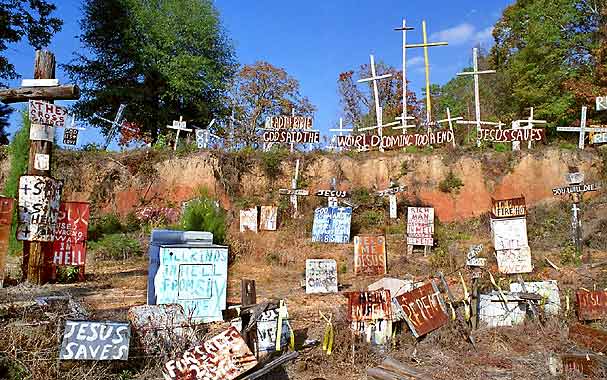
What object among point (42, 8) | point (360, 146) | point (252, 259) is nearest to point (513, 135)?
point (360, 146)

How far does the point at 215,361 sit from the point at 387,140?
17.9 meters

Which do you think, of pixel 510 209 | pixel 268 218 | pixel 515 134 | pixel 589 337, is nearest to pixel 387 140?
pixel 515 134

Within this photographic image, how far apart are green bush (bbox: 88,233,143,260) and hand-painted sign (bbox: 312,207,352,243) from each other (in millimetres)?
6303

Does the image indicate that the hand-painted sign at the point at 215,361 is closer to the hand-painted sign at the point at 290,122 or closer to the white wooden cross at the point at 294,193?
the white wooden cross at the point at 294,193

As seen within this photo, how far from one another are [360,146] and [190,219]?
9.82 meters

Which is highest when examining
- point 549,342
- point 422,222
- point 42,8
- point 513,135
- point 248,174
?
point 42,8

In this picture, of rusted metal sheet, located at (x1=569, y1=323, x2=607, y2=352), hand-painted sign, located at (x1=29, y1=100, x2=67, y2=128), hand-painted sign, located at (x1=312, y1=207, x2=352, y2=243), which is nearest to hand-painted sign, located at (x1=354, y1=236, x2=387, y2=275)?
hand-painted sign, located at (x1=312, y1=207, x2=352, y2=243)

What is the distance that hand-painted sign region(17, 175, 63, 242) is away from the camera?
9.79 m

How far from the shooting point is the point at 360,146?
22.5m

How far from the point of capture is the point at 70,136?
21.0 meters

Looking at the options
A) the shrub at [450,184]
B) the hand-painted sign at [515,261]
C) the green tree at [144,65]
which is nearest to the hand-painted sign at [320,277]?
the hand-painted sign at [515,261]

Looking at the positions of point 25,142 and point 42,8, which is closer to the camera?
point 25,142

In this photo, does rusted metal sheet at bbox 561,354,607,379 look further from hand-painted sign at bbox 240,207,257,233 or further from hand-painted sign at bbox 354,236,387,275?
hand-painted sign at bbox 240,207,257,233

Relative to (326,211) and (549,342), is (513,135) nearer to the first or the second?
(326,211)
